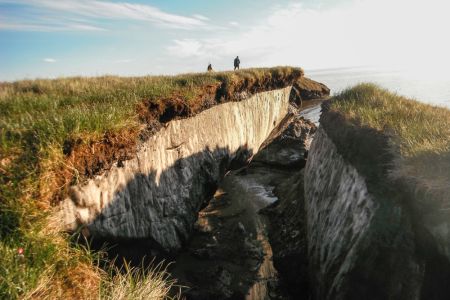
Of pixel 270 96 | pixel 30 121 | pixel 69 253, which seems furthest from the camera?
pixel 270 96

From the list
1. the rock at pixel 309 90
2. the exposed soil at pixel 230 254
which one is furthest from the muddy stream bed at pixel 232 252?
the rock at pixel 309 90

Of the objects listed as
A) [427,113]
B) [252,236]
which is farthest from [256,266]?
[427,113]

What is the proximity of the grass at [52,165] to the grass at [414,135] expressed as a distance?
5.83 m

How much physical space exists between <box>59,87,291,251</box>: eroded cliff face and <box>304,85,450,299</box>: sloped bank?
504cm

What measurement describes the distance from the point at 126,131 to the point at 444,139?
27.1ft

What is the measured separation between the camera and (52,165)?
21.3 ft

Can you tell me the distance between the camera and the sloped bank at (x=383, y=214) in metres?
5.64

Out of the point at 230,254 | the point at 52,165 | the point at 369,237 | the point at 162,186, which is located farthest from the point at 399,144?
the point at 52,165

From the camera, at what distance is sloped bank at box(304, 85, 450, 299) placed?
564 centimetres

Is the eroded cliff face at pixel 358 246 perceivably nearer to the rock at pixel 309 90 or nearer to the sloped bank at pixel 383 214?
the sloped bank at pixel 383 214

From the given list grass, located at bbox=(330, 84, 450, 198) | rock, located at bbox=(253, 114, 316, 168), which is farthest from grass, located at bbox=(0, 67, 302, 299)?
rock, located at bbox=(253, 114, 316, 168)

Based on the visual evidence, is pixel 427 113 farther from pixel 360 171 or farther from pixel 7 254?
pixel 7 254

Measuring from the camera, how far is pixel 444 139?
7.36 meters

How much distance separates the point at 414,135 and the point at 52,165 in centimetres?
848
